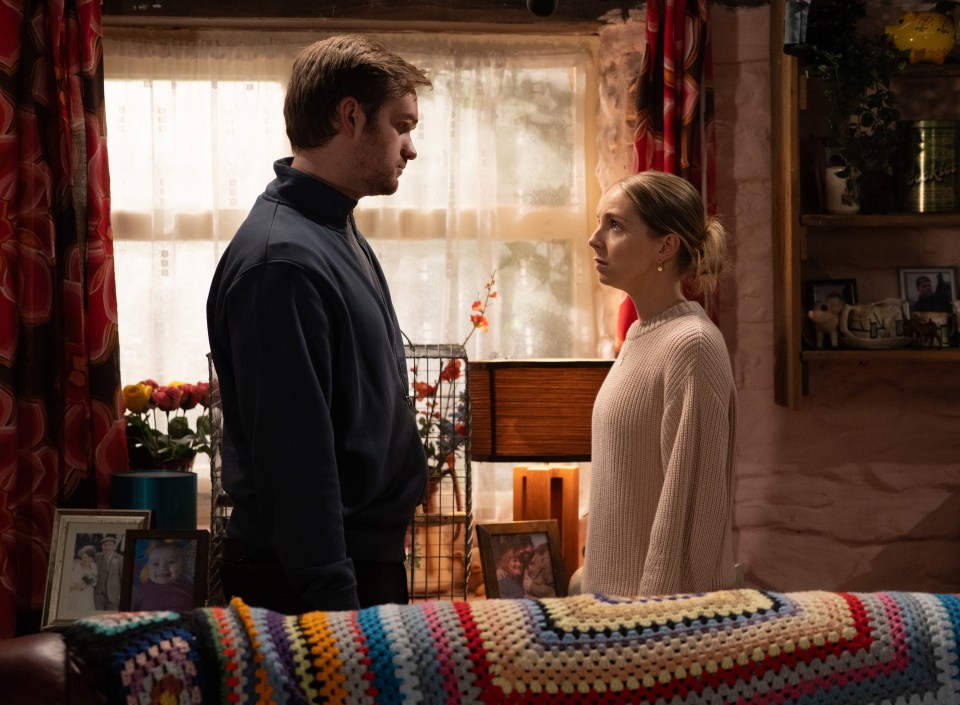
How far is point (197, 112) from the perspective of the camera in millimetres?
2896

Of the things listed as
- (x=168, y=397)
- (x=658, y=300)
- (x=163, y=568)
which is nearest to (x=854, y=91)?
(x=658, y=300)

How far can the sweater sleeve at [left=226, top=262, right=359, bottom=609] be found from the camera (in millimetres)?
1351

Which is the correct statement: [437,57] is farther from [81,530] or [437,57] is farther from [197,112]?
[81,530]

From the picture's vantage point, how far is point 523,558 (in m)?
2.00

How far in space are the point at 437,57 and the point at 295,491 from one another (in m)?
1.88

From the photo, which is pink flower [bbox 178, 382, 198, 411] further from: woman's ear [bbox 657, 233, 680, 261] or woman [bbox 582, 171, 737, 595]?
woman's ear [bbox 657, 233, 680, 261]

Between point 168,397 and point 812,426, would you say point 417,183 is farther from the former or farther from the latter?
point 812,426

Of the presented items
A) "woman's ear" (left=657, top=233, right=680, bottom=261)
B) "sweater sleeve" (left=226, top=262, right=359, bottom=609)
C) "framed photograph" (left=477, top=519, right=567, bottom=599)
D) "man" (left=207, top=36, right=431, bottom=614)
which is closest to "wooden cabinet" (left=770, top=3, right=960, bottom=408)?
"woman's ear" (left=657, top=233, right=680, bottom=261)

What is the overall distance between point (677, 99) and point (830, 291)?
26.2 inches

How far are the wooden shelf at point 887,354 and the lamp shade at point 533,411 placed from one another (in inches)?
24.6

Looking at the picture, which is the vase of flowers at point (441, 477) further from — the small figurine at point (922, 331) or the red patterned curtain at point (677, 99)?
the small figurine at point (922, 331)

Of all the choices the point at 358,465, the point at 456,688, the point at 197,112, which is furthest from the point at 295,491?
the point at 197,112

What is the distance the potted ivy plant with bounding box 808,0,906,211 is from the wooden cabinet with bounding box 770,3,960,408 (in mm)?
69

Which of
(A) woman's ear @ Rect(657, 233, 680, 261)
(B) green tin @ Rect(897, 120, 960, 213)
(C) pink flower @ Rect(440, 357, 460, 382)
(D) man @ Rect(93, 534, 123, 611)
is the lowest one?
(D) man @ Rect(93, 534, 123, 611)
